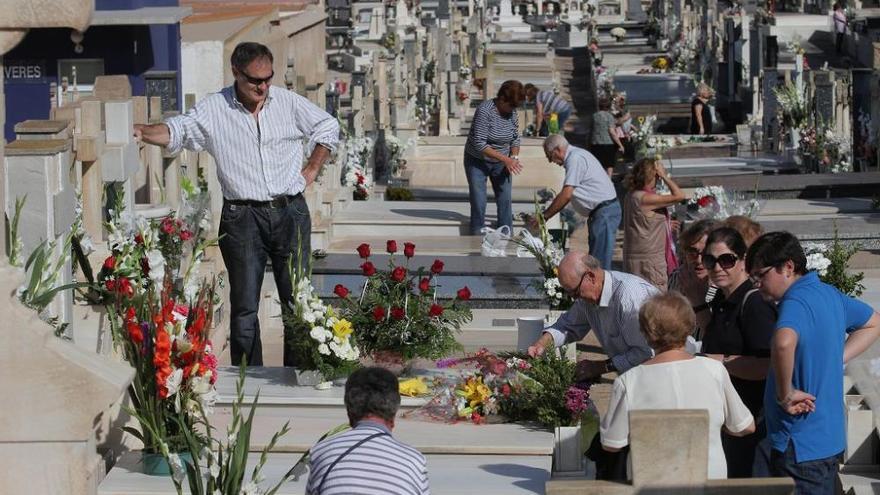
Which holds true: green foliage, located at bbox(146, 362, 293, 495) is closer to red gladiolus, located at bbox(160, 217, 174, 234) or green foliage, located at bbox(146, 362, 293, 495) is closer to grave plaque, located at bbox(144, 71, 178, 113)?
red gladiolus, located at bbox(160, 217, 174, 234)

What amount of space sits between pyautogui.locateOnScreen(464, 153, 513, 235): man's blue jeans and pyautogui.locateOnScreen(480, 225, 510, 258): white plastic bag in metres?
0.54

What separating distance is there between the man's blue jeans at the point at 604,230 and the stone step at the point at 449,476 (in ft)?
19.7

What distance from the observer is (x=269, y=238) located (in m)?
9.31

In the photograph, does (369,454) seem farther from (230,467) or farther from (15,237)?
(15,237)

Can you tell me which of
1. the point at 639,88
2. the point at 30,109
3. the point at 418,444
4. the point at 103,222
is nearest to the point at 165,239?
the point at 103,222

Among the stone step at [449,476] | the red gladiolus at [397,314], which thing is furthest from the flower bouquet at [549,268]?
the stone step at [449,476]

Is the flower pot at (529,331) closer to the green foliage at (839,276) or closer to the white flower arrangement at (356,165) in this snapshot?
the green foliage at (839,276)

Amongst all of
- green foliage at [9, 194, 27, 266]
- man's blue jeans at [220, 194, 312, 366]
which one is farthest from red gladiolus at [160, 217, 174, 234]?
green foliage at [9, 194, 27, 266]

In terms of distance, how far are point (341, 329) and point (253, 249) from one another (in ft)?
3.14

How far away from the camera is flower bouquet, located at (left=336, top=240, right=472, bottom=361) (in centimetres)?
882

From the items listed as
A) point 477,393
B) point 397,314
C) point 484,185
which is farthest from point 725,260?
point 484,185

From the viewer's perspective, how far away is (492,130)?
15375 mm

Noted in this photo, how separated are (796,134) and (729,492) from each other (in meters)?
21.1

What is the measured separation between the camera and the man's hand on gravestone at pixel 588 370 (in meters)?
7.90
